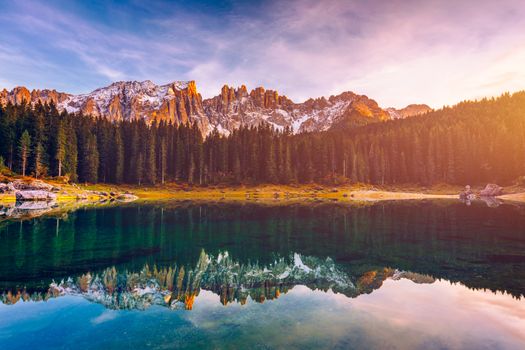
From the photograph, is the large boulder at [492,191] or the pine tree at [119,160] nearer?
the large boulder at [492,191]

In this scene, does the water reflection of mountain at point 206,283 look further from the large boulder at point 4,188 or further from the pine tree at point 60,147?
the pine tree at point 60,147

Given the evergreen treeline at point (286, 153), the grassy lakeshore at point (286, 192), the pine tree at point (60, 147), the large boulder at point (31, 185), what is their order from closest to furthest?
the large boulder at point (31, 185), the pine tree at point (60, 147), the grassy lakeshore at point (286, 192), the evergreen treeline at point (286, 153)

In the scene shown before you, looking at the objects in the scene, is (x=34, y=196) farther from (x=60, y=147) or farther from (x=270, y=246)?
(x=270, y=246)

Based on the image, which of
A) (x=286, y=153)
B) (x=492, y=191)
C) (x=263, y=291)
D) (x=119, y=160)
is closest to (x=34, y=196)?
(x=119, y=160)

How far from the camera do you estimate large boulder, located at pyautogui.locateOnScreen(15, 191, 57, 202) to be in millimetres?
68875

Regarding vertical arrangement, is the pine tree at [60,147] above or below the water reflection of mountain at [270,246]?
above

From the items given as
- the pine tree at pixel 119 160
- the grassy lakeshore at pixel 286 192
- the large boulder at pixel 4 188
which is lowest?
the grassy lakeshore at pixel 286 192

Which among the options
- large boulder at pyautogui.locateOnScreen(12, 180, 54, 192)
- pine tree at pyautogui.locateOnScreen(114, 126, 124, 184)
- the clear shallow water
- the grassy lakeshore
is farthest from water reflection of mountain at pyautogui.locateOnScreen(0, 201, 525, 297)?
pine tree at pyautogui.locateOnScreen(114, 126, 124, 184)

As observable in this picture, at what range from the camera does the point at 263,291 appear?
16.4 m

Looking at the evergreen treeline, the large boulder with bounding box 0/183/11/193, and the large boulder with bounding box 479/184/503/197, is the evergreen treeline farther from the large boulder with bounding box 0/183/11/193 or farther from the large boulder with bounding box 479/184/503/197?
the large boulder with bounding box 0/183/11/193

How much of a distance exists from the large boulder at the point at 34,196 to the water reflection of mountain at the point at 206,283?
214 ft

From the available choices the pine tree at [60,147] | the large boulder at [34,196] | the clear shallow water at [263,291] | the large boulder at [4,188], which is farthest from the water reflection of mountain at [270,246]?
the pine tree at [60,147]

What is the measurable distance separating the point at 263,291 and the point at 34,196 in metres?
75.0

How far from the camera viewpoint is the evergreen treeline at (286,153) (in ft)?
352
